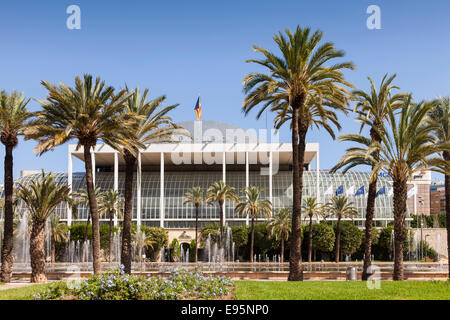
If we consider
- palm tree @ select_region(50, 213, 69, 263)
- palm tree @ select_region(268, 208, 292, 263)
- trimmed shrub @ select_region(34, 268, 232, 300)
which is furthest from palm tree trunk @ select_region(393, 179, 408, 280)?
palm tree @ select_region(50, 213, 69, 263)

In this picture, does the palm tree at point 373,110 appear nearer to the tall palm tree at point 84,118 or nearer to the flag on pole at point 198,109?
the tall palm tree at point 84,118

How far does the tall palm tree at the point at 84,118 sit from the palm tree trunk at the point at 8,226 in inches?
138

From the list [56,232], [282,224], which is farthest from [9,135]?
[282,224]

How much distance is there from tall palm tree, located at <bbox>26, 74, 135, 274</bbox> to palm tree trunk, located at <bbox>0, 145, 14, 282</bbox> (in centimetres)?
351

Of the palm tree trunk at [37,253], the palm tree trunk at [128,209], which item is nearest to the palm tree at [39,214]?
Answer: the palm tree trunk at [37,253]

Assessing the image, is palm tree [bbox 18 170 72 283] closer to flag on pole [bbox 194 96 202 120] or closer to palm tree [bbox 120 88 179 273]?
palm tree [bbox 120 88 179 273]

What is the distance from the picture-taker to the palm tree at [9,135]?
26.5 m

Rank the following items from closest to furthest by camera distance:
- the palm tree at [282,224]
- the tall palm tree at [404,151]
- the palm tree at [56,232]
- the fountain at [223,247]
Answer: the tall palm tree at [404,151] → the palm tree at [282,224] → the palm tree at [56,232] → the fountain at [223,247]

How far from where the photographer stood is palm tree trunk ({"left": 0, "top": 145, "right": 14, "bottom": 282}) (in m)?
27.0

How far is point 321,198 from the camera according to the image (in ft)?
264
